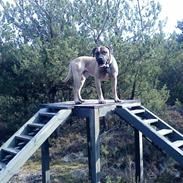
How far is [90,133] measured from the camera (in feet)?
20.2

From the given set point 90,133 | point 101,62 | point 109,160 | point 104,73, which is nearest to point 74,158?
point 109,160

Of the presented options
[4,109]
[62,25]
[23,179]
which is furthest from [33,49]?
[23,179]

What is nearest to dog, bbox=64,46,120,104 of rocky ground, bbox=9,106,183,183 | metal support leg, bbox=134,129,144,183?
metal support leg, bbox=134,129,144,183

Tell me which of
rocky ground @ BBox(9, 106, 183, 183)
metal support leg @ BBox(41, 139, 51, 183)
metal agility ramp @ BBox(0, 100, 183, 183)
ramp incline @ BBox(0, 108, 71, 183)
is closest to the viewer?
ramp incline @ BBox(0, 108, 71, 183)

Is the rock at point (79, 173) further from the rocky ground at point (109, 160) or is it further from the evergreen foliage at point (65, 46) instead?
the evergreen foliage at point (65, 46)

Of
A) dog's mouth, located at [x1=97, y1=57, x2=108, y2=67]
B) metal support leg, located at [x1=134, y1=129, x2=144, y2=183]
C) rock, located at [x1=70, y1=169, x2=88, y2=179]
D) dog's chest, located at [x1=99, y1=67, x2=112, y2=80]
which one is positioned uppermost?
dog's mouth, located at [x1=97, y1=57, x2=108, y2=67]

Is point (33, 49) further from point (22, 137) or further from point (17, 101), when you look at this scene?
point (22, 137)

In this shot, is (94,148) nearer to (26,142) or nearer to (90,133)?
(90,133)

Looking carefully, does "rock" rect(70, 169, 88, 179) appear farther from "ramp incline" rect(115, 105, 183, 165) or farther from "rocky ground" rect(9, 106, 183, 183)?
"ramp incline" rect(115, 105, 183, 165)

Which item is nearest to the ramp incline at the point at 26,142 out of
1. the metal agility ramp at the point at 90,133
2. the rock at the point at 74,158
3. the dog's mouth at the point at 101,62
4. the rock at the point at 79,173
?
the metal agility ramp at the point at 90,133

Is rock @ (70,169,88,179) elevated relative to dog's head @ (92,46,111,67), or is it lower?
lower

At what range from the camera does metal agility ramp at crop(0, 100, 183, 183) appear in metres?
5.43

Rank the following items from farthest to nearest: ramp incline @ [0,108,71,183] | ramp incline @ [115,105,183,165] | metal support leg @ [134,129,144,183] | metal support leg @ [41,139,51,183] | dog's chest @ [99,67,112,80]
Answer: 1. metal support leg @ [134,129,144,183]
2. metal support leg @ [41,139,51,183]
3. dog's chest @ [99,67,112,80]
4. ramp incline @ [115,105,183,165]
5. ramp incline @ [0,108,71,183]

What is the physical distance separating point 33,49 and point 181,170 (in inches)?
205
